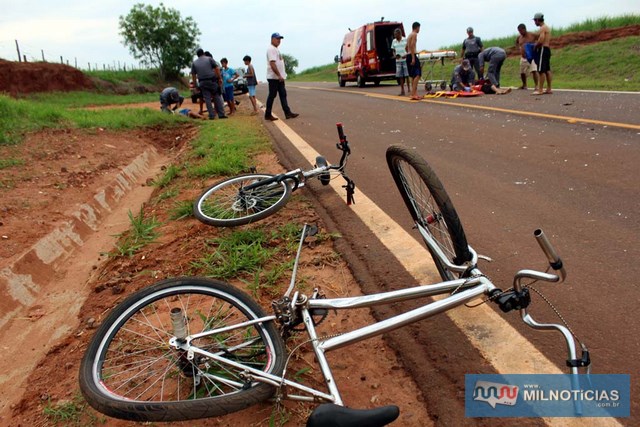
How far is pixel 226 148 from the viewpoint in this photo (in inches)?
265

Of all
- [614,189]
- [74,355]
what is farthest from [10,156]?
[614,189]

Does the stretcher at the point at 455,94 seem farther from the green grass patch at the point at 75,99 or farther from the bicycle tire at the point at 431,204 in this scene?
the green grass patch at the point at 75,99

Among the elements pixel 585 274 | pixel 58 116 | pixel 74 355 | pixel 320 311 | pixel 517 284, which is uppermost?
pixel 58 116

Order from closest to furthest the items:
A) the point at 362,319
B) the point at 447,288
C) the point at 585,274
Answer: the point at 447,288, the point at 362,319, the point at 585,274

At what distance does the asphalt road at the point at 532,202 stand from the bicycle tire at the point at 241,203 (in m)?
0.44

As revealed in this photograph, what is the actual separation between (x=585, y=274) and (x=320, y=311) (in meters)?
1.65

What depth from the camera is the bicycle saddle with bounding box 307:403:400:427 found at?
1.34 m

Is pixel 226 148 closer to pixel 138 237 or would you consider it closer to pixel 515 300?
pixel 138 237

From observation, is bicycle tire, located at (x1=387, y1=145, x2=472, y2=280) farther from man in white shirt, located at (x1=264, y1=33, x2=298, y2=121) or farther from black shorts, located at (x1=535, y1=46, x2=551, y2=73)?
black shorts, located at (x1=535, y1=46, x2=551, y2=73)

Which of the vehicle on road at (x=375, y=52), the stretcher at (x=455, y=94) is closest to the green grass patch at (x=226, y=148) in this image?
the stretcher at (x=455, y=94)

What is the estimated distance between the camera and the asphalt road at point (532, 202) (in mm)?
2053

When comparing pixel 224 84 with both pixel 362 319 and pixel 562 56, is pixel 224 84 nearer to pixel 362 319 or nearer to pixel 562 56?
pixel 362 319

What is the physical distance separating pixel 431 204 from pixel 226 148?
4.80 meters

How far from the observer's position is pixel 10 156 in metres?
6.63
